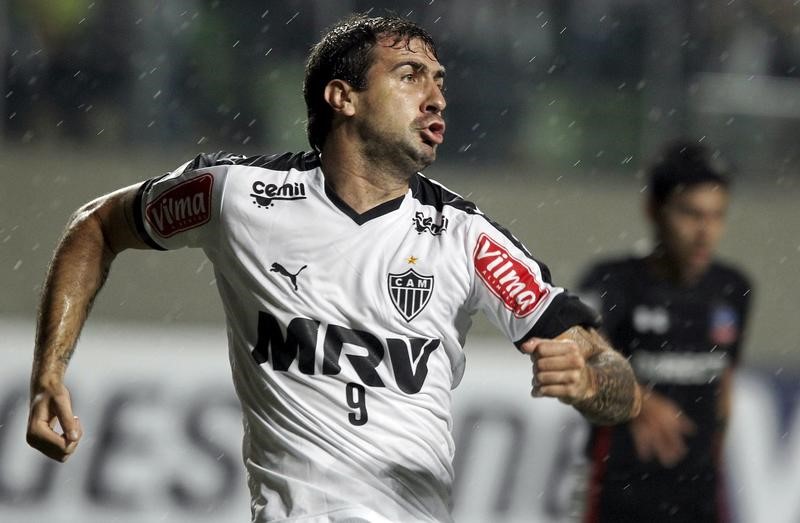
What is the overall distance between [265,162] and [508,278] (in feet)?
2.52

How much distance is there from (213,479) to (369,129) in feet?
11.0

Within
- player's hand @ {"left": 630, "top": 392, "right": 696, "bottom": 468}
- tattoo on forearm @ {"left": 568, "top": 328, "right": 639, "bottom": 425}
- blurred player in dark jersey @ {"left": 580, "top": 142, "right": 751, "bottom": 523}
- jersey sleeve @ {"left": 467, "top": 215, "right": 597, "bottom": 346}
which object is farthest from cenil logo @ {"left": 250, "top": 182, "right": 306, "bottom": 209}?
player's hand @ {"left": 630, "top": 392, "right": 696, "bottom": 468}

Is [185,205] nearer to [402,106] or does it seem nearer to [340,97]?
[340,97]

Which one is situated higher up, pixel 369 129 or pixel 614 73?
pixel 614 73

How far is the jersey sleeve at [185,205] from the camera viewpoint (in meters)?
3.64

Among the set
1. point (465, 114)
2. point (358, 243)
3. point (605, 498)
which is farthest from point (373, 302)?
point (465, 114)

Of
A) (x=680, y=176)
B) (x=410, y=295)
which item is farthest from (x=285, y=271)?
(x=680, y=176)

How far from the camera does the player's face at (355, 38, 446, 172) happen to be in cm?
362

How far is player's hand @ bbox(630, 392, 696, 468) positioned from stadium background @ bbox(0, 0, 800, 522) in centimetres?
176

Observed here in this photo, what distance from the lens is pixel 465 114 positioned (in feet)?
28.1

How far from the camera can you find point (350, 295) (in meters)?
3.48

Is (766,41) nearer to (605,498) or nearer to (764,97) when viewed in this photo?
(764,97)

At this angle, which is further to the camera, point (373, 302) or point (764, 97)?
point (764, 97)

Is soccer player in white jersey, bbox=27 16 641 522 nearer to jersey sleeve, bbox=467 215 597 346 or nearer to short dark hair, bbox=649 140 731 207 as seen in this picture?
jersey sleeve, bbox=467 215 597 346
